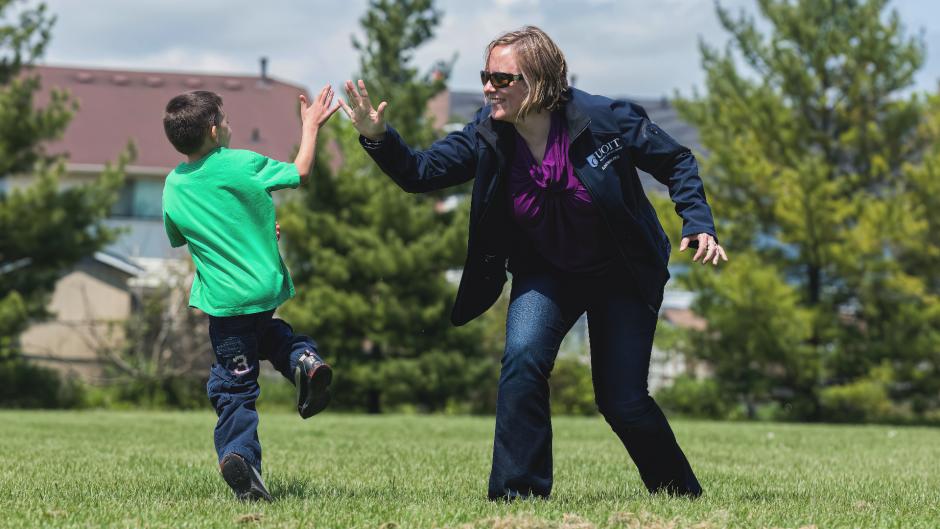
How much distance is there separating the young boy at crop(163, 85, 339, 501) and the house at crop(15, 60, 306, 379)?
767 inches

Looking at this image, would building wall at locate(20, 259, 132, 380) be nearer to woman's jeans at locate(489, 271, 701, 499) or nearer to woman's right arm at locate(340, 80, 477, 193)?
woman's right arm at locate(340, 80, 477, 193)

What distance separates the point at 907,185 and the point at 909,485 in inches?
743

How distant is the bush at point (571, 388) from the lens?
88.2 feet

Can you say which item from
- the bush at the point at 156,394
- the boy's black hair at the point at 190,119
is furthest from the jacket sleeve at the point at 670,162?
the bush at the point at 156,394

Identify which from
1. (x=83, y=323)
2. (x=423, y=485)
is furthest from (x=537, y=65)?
(x=83, y=323)

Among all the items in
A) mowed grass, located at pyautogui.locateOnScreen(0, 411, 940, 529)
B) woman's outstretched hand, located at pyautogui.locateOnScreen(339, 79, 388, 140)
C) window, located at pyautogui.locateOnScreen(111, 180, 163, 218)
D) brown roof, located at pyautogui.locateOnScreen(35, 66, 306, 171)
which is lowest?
mowed grass, located at pyautogui.locateOnScreen(0, 411, 940, 529)

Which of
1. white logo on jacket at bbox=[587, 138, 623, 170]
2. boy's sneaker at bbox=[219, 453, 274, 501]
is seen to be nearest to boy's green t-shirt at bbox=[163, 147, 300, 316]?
boy's sneaker at bbox=[219, 453, 274, 501]

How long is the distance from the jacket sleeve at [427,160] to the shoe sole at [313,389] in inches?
33.0

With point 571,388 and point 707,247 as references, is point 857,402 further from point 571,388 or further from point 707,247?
point 707,247

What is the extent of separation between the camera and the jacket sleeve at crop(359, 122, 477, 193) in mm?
5297

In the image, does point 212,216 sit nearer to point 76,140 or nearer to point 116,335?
point 116,335

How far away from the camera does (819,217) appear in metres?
23.9

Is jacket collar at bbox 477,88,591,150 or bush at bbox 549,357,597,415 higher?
jacket collar at bbox 477,88,591,150

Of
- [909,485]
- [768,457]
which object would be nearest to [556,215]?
[909,485]
